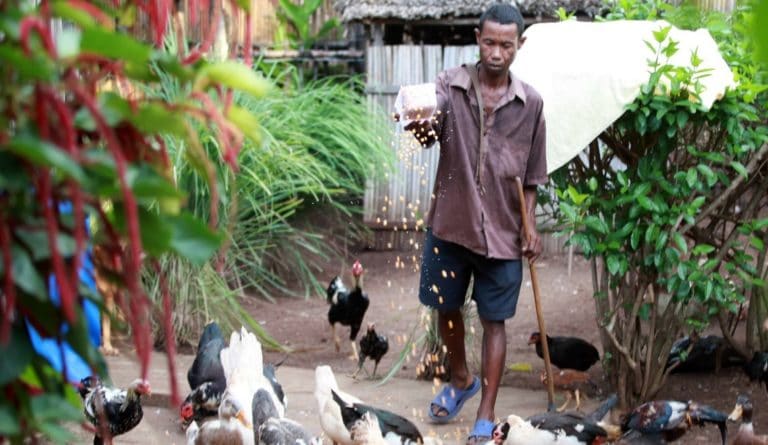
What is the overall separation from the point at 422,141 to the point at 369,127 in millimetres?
5538

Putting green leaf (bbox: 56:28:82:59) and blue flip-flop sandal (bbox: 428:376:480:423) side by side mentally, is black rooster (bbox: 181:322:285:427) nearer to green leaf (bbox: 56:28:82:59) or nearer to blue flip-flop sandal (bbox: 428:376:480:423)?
blue flip-flop sandal (bbox: 428:376:480:423)

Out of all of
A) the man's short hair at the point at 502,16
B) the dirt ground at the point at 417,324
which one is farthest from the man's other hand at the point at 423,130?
the dirt ground at the point at 417,324

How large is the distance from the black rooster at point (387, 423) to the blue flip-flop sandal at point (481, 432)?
1.41ft

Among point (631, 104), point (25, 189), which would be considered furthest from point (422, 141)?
point (25, 189)

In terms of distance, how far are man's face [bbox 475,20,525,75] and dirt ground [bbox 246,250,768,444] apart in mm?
2303

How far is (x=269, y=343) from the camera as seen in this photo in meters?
9.30

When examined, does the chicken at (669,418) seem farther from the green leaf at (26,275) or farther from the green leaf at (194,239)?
the green leaf at (26,275)

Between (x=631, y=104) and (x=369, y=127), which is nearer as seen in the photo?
(x=631, y=104)

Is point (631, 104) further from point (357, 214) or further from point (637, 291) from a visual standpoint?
point (357, 214)

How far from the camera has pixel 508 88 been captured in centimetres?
632

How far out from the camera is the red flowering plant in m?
1.45

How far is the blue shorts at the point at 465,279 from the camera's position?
6.48m

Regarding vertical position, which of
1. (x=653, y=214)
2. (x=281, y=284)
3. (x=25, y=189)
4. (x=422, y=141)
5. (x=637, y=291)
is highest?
(x=25, y=189)

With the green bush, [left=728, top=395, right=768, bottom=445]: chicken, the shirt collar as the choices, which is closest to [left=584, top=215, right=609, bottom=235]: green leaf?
the green bush
